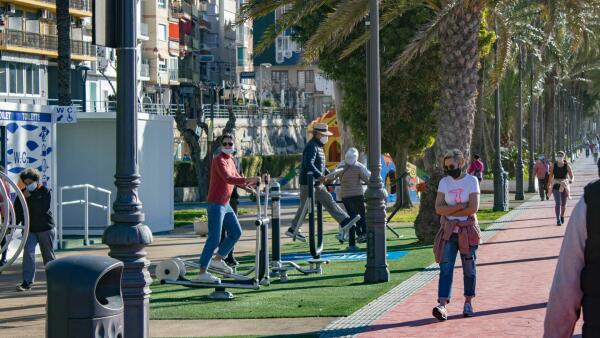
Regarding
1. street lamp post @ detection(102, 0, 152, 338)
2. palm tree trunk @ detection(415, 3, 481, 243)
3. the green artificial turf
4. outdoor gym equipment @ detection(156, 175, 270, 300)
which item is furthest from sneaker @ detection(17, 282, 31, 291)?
palm tree trunk @ detection(415, 3, 481, 243)

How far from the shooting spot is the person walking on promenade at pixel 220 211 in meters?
14.4

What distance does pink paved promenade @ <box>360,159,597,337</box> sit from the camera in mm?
11328

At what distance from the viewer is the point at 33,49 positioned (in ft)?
223

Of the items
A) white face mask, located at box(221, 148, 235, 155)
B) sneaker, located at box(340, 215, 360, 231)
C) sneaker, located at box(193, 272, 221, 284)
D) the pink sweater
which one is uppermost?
white face mask, located at box(221, 148, 235, 155)

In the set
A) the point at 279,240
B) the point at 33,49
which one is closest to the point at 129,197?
the point at 279,240

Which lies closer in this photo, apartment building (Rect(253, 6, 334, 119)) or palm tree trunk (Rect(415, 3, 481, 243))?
palm tree trunk (Rect(415, 3, 481, 243))

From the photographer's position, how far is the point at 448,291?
12.1 m

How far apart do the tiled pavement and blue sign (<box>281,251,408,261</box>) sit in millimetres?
1410

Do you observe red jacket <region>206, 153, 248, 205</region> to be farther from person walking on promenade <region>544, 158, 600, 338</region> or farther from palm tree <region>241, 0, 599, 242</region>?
person walking on promenade <region>544, 158, 600, 338</region>

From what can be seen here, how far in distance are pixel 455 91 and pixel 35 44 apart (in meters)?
49.2

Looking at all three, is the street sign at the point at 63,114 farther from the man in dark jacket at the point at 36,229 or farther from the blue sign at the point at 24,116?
the man in dark jacket at the point at 36,229

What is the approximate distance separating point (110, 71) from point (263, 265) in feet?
212

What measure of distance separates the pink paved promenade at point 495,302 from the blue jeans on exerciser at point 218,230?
2.36m

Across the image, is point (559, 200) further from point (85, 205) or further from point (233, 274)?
point (233, 274)
